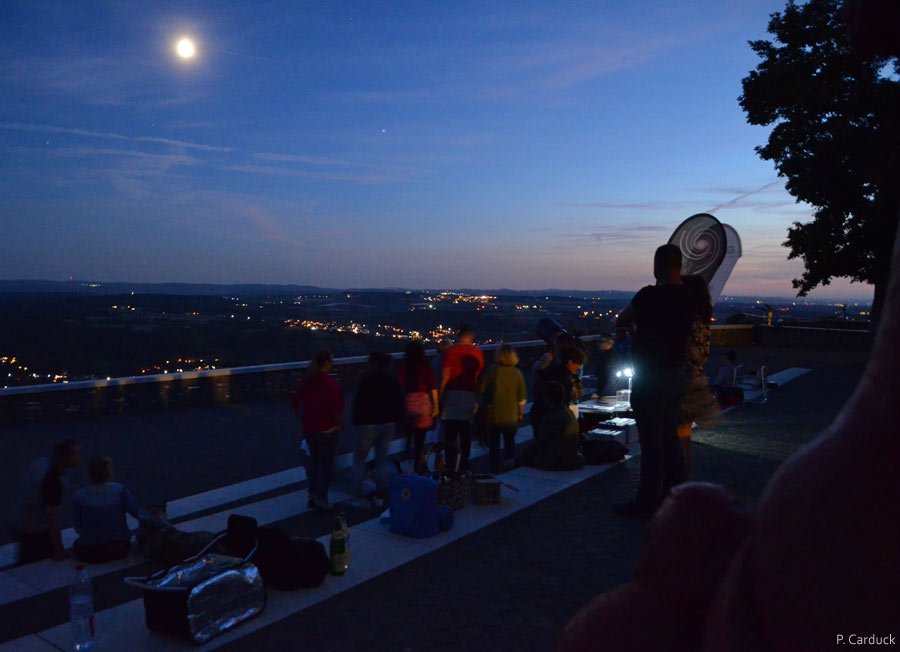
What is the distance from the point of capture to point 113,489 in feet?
18.3

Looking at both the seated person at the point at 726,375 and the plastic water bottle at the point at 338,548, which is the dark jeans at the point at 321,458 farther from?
the seated person at the point at 726,375

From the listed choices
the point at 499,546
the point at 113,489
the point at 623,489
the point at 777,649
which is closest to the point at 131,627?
the point at 113,489

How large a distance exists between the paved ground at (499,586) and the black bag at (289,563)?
0.28 metres

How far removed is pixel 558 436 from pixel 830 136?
25262 mm

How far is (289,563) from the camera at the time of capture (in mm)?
4949

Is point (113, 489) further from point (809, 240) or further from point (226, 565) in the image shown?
point (809, 240)

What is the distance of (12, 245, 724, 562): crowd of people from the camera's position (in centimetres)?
553

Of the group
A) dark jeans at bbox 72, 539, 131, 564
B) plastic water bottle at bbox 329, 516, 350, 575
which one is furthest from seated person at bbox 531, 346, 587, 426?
dark jeans at bbox 72, 539, 131, 564

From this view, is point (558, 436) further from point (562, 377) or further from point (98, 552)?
point (98, 552)

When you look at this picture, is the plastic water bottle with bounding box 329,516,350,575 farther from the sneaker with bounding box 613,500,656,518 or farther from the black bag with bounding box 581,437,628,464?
the black bag with bounding box 581,437,628,464

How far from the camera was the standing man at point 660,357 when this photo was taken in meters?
5.70

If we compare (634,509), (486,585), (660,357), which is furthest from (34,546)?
(660,357)

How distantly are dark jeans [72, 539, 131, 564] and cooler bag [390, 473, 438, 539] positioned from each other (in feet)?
7.93

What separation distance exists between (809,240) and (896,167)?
5626 millimetres
